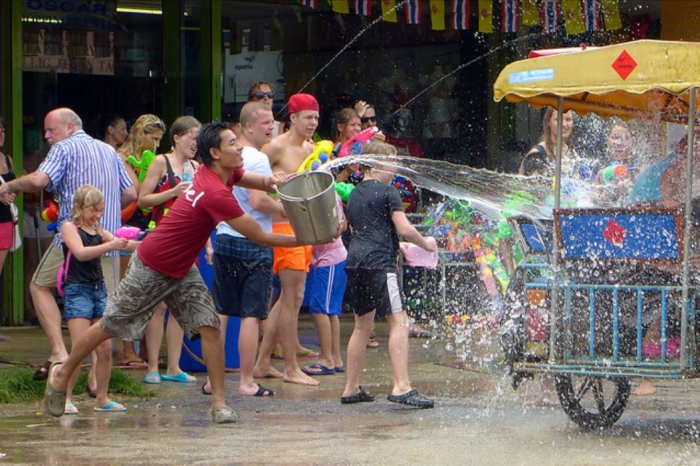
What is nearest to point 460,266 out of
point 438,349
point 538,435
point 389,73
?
point 438,349

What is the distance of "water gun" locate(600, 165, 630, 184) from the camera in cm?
856

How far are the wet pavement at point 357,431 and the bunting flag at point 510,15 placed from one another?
241 inches

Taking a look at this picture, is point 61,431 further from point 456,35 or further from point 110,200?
point 456,35

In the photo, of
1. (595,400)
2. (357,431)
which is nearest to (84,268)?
(357,431)

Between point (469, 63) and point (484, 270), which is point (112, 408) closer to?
point (484, 270)

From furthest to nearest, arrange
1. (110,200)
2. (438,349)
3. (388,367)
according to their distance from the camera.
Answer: (438,349), (388,367), (110,200)

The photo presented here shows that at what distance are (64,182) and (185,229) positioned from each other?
173 cm

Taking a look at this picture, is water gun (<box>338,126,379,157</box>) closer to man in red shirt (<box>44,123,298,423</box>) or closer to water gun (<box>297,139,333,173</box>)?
water gun (<box>297,139,333,173</box>)

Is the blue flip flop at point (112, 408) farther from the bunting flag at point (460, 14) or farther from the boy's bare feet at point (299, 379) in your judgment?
the bunting flag at point (460, 14)

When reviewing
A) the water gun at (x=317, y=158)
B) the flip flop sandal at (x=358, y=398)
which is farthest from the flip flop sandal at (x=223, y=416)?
the water gun at (x=317, y=158)

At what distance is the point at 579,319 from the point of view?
23.3 feet

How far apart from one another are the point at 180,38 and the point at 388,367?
4.77 meters

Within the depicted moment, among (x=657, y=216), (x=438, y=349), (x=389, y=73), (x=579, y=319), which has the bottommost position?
(x=438, y=349)

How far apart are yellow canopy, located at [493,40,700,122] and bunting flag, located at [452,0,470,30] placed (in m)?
6.62
